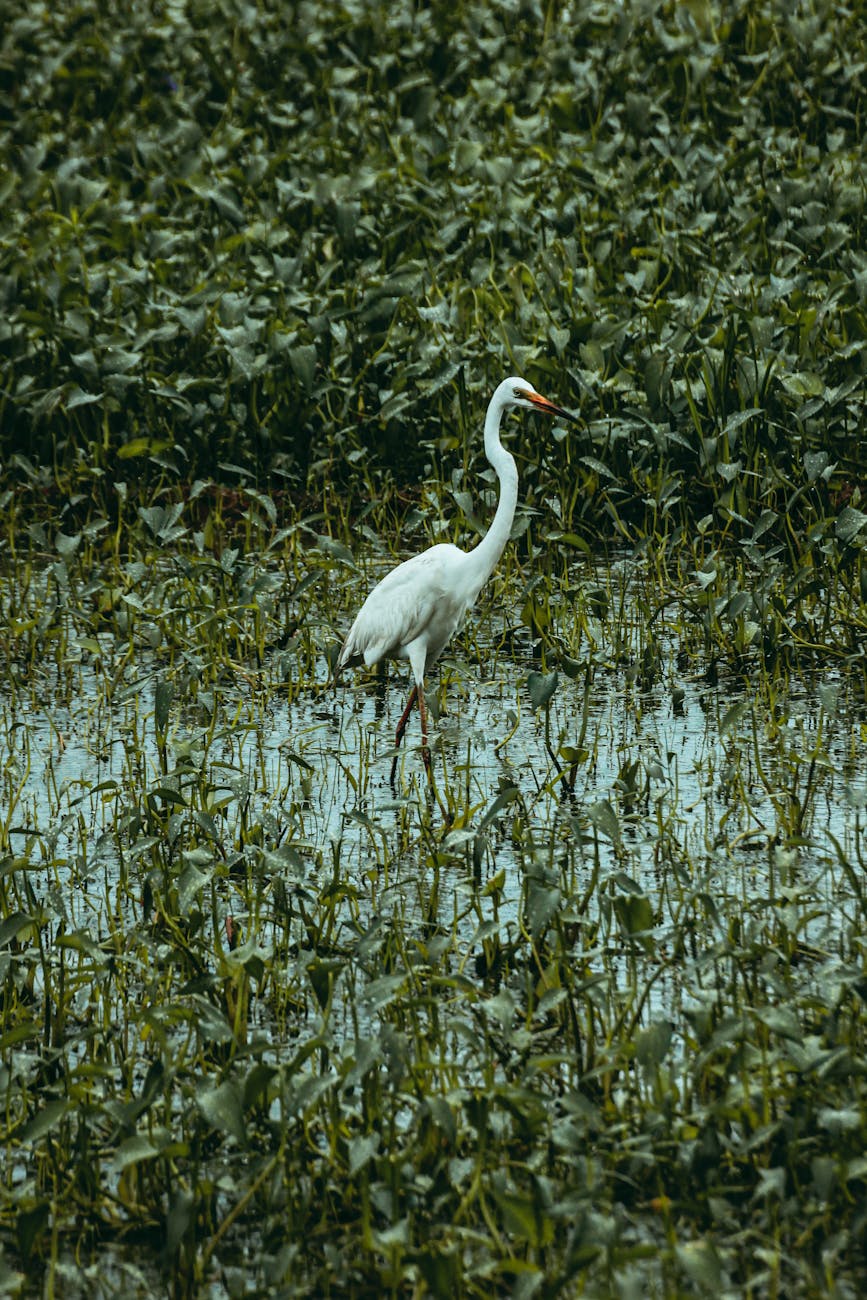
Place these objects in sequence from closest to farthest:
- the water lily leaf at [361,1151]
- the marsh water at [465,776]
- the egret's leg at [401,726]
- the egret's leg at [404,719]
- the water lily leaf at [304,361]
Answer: the water lily leaf at [361,1151], the marsh water at [465,776], the egret's leg at [401,726], the egret's leg at [404,719], the water lily leaf at [304,361]

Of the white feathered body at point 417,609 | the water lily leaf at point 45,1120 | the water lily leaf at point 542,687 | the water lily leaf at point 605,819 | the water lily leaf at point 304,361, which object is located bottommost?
the water lily leaf at point 45,1120

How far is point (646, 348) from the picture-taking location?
8234 mm

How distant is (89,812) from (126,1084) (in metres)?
1.78

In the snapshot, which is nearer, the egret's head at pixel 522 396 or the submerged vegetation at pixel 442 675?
the submerged vegetation at pixel 442 675

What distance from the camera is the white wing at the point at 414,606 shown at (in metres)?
6.09

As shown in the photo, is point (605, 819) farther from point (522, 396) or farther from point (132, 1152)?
point (522, 396)

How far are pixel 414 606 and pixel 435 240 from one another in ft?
13.3

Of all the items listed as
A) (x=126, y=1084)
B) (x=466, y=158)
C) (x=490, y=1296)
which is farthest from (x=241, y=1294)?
(x=466, y=158)

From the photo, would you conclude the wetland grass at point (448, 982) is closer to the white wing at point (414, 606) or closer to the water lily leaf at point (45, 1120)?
the water lily leaf at point (45, 1120)

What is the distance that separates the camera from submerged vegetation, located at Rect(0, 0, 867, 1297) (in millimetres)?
3418

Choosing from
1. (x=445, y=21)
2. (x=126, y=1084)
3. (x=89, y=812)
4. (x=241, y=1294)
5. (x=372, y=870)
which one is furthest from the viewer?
(x=445, y=21)

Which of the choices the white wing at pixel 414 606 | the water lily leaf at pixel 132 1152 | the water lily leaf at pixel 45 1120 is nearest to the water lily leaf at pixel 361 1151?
the water lily leaf at pixel 132 1152

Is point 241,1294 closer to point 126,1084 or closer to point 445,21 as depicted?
point 126,1084

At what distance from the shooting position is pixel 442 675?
6.45m
